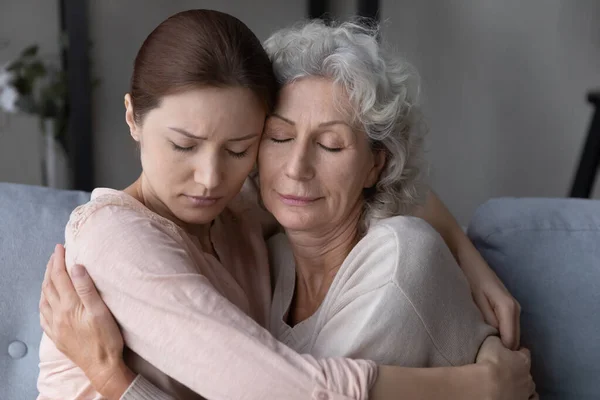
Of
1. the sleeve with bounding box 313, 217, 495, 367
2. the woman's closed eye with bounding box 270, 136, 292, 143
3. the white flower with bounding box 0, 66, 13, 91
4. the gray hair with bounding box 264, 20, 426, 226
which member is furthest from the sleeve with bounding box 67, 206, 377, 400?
the white flower with bounding box 0, 66, 13, 91

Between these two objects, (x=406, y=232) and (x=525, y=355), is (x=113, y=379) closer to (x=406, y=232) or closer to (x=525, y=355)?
(x=406, y=232)

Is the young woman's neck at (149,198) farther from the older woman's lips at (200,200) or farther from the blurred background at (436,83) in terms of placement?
the blurred background at (436,83)

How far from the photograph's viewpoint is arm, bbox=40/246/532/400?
1333mm

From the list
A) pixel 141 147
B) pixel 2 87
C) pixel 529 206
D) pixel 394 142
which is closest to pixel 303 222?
pixel 394 142

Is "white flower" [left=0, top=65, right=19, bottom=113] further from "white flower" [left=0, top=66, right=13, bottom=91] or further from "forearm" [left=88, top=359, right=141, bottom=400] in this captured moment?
"forearm" [left=88, top=359, right=141, bottom=400]

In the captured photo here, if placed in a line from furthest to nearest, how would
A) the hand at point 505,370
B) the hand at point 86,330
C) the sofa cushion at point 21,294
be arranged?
the sofa cushion at point 21,294 < the hand at point 505,370 < the hand at point 86,330

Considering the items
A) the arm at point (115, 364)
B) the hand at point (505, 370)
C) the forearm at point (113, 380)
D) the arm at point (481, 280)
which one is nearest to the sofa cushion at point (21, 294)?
the arm at point (115, 364)

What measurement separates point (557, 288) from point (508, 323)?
26 cm

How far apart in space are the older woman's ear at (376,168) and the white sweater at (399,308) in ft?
0.48

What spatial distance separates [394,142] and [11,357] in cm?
108

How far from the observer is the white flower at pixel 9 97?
3.84 meters

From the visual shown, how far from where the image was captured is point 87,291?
1.35 meters

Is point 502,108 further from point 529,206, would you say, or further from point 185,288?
point 185,288

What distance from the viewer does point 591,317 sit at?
5.79ft
